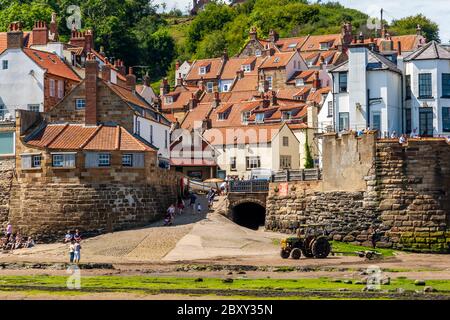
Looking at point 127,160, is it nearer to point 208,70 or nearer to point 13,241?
point 13,241

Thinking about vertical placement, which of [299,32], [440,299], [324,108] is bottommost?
[440,299]

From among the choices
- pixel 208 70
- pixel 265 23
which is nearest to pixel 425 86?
pixel 208 70

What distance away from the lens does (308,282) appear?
48812 mm

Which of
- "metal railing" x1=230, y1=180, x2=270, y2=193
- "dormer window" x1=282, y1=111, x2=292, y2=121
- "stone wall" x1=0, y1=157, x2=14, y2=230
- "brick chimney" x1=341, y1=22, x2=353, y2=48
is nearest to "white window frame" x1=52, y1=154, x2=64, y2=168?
"stone wall" x1=0, y1=157, x2=14, y2=230

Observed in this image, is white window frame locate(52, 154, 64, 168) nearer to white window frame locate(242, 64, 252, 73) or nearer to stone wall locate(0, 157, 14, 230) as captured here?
stone wall locate(0, 157, 14, 230)

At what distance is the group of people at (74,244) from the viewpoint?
198 feet

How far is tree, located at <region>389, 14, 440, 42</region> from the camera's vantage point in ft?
465

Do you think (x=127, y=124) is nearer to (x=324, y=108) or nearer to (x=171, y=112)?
(x=324, y=108)

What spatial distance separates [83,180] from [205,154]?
2494 centimetres

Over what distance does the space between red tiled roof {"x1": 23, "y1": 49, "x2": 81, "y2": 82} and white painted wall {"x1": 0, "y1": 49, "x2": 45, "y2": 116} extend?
2.04 feet

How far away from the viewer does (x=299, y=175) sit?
72000 millimetres

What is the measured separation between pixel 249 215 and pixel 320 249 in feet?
62.2
